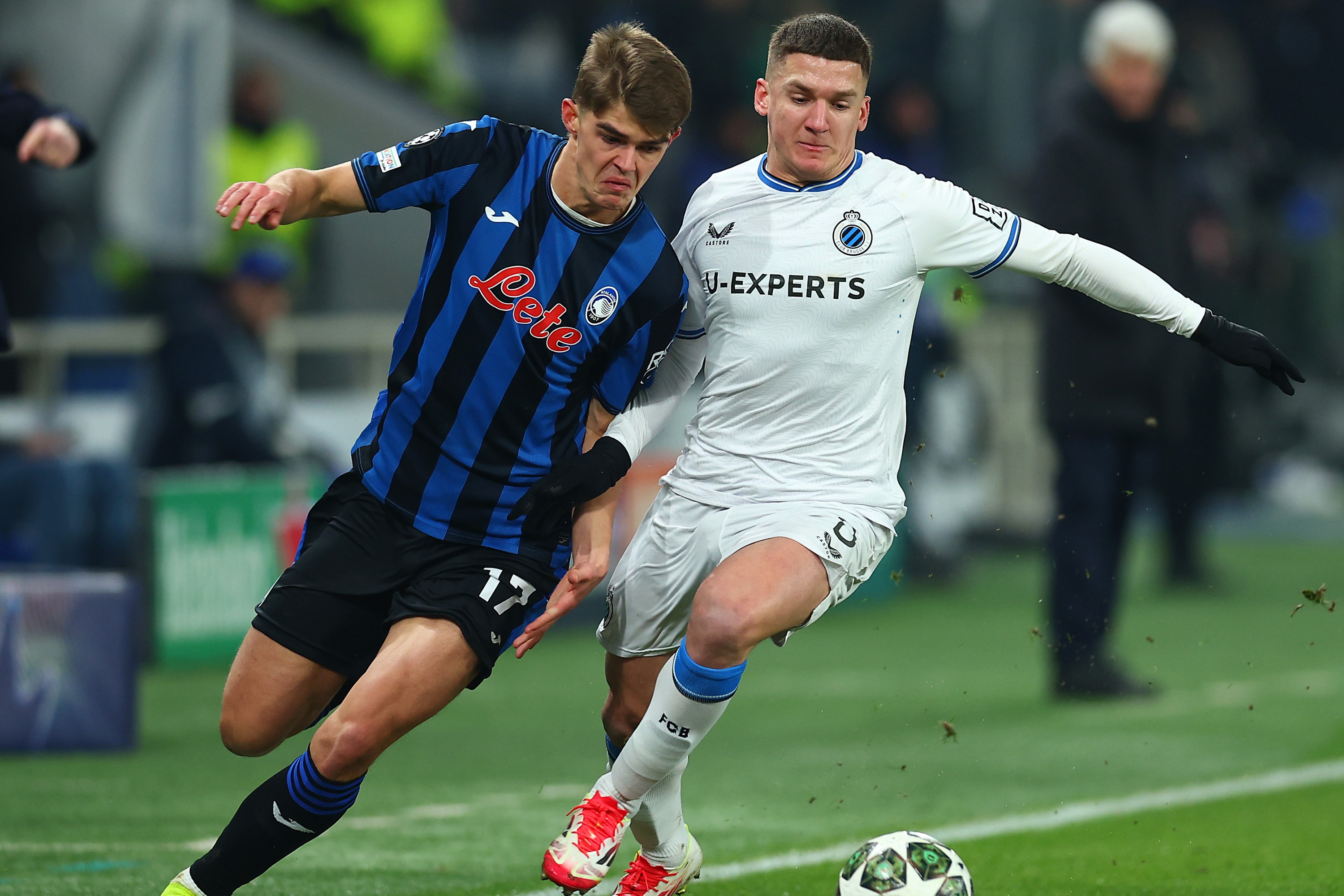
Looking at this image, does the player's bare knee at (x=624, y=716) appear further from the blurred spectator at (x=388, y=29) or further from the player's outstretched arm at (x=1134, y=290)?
the blurred spectator at (x=388, y=29)

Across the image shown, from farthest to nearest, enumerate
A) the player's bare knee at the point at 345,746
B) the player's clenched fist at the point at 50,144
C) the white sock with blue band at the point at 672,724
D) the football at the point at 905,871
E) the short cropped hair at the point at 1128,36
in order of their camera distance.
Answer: the short cropped hair at the point at 1128,36 < the player's clenched fist at the point at 50,144 < the white sock with blue band at the point at 672,724 < the football at the point at 905,871 < the player's bare knee at the point at 345,746

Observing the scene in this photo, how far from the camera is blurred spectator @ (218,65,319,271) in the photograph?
11.0 meters

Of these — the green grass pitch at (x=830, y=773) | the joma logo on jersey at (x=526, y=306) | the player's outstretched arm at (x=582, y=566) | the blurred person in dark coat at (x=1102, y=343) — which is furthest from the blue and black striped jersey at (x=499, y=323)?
the blurred person in dark coat at (x=1102, y=343)

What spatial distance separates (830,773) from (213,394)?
4.49 metres

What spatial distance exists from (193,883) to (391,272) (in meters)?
8.30

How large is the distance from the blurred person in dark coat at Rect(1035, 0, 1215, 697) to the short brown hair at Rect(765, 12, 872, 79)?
412cm

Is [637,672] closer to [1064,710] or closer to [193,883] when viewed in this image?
[193,883]

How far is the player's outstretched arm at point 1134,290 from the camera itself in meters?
4.75

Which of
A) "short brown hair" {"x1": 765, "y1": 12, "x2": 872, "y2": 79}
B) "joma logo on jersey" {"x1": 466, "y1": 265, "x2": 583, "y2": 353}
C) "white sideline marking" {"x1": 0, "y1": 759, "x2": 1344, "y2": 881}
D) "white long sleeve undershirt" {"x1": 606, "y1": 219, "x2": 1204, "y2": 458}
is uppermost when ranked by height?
"short brown hair" {"x1": 765, "y1": 12, "x2": 872, "y2": 79}

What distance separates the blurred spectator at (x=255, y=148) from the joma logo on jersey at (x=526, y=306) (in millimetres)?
6625

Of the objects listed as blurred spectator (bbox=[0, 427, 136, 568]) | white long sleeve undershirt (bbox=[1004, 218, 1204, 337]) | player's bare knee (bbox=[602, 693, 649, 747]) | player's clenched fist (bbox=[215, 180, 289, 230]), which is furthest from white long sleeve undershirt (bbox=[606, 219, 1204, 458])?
blurred spectator (bbox=[0, 427, 136, 568])

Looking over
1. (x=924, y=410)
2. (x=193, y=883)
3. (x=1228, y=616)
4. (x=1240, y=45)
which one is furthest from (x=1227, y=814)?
(x=1240, y=45)

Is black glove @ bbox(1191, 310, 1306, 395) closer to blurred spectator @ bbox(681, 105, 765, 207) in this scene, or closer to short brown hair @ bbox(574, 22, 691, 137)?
short brown hair @ bbox(574, 22, 691, 137)

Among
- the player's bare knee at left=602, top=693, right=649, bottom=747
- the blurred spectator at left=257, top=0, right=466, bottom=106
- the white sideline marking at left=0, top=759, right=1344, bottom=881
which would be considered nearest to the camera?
the player's bare knee at left=602, top=693, right=649, bottom=747
